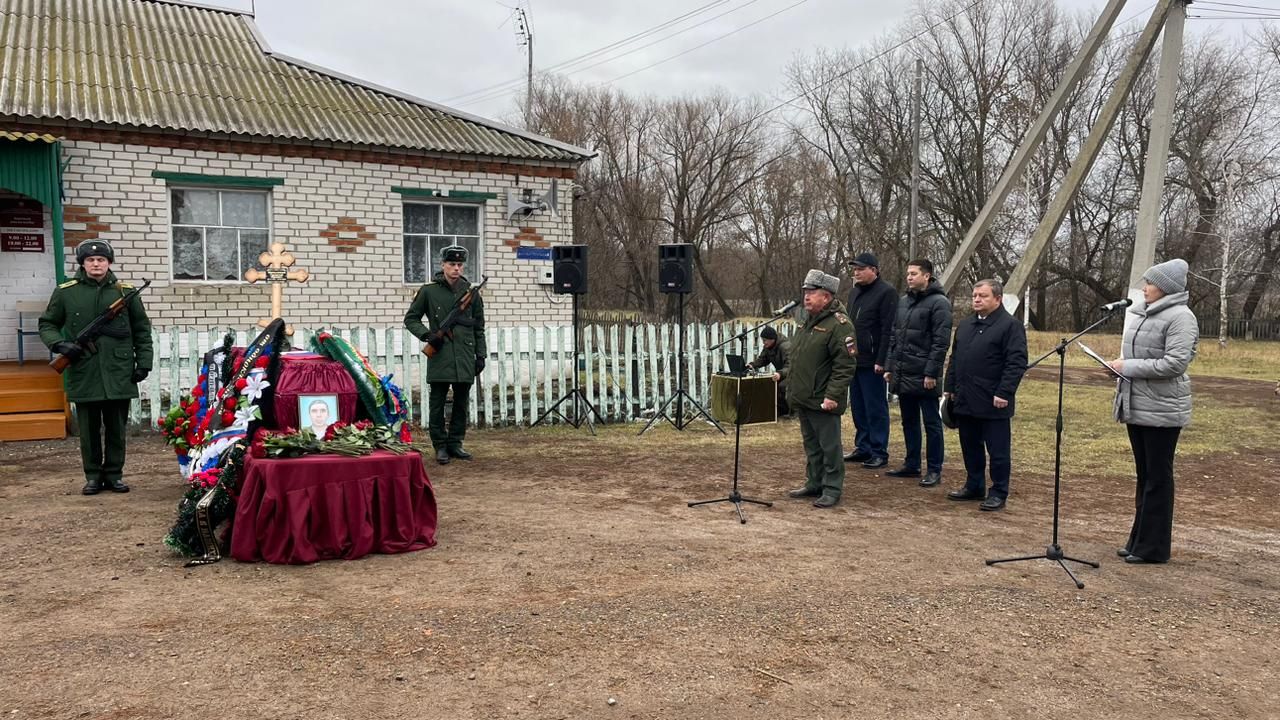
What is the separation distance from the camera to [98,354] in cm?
616

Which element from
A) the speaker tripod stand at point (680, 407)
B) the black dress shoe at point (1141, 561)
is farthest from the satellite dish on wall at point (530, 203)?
the black dress shoe at point (1141, 561)

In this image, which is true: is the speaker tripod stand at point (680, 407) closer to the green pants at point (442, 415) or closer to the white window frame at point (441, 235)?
the green pants at point (442, 415)

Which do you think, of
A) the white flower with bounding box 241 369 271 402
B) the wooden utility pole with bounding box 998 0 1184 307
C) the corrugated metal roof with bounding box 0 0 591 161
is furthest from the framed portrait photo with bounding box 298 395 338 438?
the wooden utility pole with bounding box 998 0 1184 307

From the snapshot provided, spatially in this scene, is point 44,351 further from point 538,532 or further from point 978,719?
point 978,719

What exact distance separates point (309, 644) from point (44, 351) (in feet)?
32.9

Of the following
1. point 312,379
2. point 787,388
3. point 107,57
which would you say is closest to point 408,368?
point 312,379

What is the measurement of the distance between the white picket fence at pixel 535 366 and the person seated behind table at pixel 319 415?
3.81m

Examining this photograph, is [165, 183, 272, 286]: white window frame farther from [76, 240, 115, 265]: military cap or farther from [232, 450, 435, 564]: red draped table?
[232, 450, 435, 564]: red draped table

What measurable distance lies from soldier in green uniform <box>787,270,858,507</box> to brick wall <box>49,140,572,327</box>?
23.3 feet

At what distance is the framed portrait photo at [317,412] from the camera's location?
524cm

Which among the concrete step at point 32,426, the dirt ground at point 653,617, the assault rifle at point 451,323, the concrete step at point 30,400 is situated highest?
the assault rifle at point 451,323

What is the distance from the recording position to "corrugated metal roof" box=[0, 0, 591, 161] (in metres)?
10.6

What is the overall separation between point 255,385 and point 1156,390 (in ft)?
17.1

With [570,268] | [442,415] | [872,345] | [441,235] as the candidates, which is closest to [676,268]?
[570,268]
